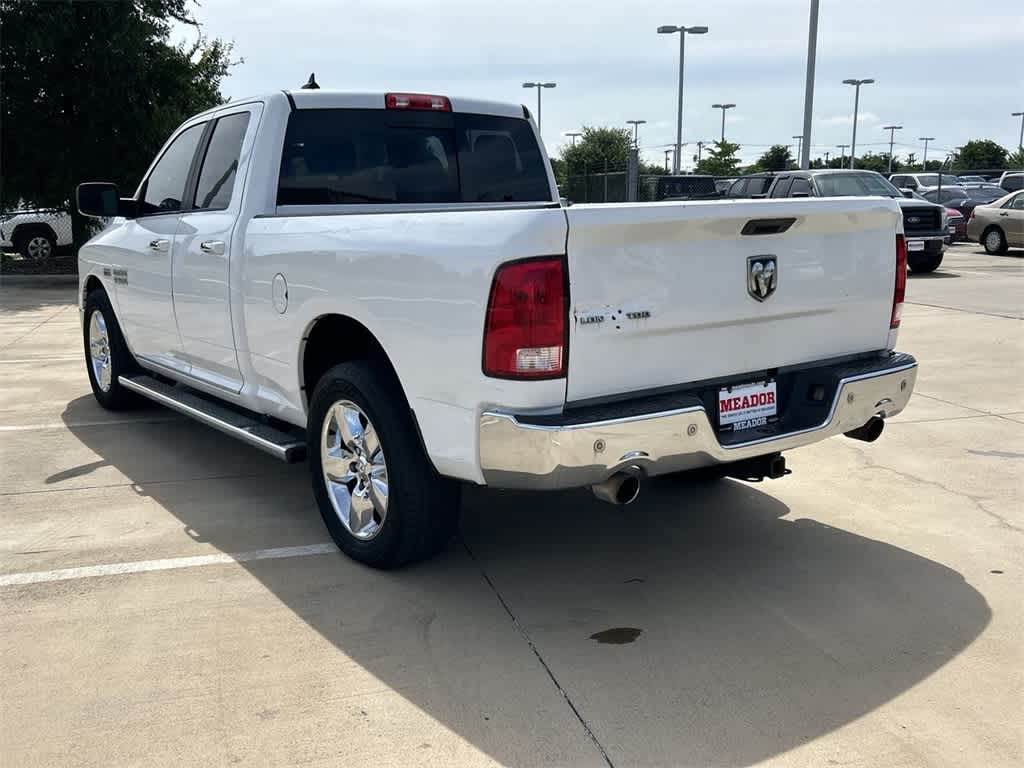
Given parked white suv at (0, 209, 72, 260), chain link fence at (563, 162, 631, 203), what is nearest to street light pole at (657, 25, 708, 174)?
chain link fence at (563, 162, 631, 203)

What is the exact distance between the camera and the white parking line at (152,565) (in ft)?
13.6

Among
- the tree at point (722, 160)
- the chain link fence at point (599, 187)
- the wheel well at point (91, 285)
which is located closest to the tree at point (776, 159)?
the tree at point (722, 160)

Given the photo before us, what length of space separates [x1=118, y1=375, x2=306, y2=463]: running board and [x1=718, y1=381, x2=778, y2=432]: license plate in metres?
1.85

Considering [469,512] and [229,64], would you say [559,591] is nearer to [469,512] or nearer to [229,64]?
[469,512]

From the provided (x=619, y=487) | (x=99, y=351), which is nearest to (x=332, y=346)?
(x=619, y=487)

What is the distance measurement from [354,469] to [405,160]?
6.00ft

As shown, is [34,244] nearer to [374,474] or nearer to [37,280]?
[37,280]

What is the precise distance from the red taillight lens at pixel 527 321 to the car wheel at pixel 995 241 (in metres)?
21.6

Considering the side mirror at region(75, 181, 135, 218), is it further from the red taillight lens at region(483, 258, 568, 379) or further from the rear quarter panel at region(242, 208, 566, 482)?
the red taillight lens at region(483, 258, 568, 379)

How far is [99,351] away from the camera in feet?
23.6

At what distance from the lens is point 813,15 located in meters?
21.1

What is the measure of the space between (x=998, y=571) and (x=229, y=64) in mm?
20876

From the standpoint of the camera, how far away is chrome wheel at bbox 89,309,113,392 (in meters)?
7.00

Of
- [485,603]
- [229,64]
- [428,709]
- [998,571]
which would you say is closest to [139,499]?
[485,603]
